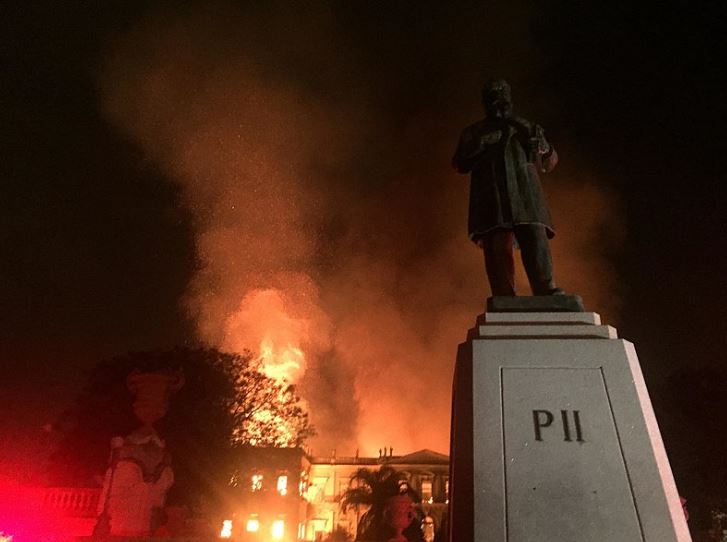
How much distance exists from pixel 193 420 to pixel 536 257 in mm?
20096

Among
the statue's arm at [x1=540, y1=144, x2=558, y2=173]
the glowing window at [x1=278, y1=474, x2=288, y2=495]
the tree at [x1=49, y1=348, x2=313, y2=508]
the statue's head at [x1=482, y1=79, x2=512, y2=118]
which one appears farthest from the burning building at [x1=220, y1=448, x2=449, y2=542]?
the statue's head at [x1=482, y1=79, x2=512, y2=118]

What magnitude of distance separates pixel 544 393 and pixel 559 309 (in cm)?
89

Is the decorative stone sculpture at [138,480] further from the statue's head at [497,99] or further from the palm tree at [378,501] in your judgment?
the statue's head at [497,99]

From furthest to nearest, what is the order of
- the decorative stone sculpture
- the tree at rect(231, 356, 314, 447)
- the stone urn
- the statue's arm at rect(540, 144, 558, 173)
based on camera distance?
the tree at rect(231, 356, 314, 447) < the decorative stone sculpture < the stone urn < the statue's arm at rect(540, 144, 558, 173)

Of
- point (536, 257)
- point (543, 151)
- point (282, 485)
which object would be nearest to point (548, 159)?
point (543, 151)

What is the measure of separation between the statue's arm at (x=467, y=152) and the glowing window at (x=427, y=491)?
68.8m

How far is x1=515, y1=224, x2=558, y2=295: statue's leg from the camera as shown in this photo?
15.8 ft

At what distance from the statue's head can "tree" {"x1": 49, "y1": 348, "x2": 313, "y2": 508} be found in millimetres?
15776

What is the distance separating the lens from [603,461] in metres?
3.47

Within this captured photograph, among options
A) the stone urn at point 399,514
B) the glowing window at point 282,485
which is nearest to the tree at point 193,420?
the stone urn at point 399,514

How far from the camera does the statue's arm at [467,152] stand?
5.43 metres

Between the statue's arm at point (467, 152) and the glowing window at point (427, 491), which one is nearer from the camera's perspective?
the statue's arm at point (467, 152)

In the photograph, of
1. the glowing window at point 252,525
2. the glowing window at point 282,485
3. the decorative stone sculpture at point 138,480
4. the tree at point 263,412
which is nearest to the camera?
the decorative stone sculpture at point 138,480

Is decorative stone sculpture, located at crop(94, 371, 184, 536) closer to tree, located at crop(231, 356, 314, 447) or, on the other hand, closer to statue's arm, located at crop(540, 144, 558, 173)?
statue's arm, located at crop(540, 144, 558, 173)
